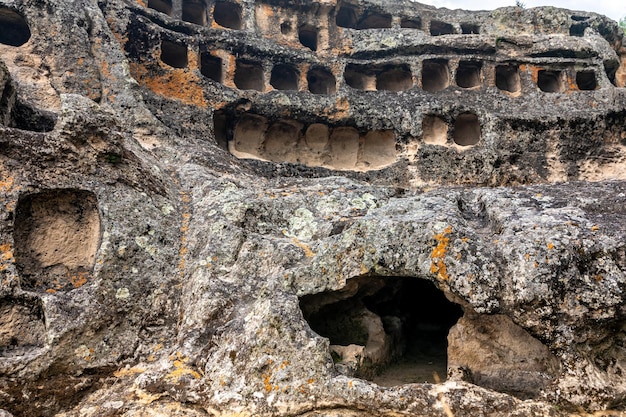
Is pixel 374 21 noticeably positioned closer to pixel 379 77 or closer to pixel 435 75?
pixel 379 77

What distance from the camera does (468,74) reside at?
17875 mm

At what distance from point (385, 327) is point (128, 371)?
3449 millimetres

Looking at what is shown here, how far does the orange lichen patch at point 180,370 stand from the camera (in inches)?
182

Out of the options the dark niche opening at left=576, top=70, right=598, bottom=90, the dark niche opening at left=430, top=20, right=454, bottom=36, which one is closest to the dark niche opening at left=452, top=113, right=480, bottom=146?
the dark niche opening at left=576, top=70, right=598, bottom=90

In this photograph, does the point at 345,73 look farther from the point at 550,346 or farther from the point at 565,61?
the point at 550,346

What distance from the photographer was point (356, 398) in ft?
13.9

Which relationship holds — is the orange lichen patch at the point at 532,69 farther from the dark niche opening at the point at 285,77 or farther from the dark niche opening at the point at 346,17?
the dark niche opening at the point at 285,77

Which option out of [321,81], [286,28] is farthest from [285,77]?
[286,28]

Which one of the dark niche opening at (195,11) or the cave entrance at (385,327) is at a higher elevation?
the dark niche opening at (195,11)

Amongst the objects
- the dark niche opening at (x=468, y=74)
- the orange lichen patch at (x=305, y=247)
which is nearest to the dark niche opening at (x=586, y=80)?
the dark niche opening at (x=468, y=74)

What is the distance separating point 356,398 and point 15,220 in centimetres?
420

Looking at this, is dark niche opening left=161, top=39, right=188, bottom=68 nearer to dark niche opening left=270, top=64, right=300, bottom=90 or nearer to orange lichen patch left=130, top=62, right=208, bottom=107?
orange lichen patch left=130, top=62, right=208, bottom=107

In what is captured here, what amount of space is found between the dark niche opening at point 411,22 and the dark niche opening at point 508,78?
195 inches

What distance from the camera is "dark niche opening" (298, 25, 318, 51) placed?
19066mm
